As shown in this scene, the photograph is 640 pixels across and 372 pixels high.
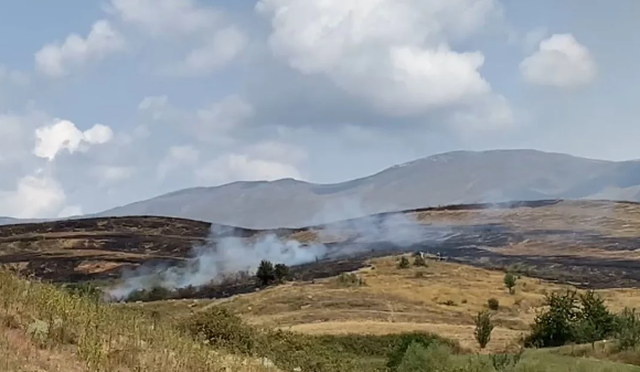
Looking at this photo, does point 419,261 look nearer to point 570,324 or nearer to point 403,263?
point 403,263

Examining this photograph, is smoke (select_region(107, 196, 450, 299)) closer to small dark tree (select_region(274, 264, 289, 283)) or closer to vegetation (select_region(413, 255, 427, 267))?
small dark tree (select_region(274, 264, 289, 283))

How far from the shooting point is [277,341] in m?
17.6

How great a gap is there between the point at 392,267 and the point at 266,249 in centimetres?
3656

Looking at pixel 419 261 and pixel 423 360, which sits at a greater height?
pixel 419 261

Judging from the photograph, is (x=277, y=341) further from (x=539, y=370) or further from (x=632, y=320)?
(x=632, y=320)

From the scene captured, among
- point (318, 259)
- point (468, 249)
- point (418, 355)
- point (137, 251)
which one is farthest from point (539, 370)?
point (468, 249)

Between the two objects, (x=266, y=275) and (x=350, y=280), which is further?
(x=266, y=275)

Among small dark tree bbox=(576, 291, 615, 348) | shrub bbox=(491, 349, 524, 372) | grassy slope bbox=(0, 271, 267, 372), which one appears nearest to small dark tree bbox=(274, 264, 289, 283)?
small dark tree bbox=(576, 291, 615, 348)

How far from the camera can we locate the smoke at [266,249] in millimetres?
79500

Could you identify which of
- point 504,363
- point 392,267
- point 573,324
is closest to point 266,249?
point 392,267

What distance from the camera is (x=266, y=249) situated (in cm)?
10581

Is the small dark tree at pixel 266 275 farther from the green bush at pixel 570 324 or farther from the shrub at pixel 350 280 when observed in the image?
the green bush at pixel 570 324

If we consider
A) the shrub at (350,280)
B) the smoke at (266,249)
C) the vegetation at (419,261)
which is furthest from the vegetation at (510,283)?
the smoke at (266,249)

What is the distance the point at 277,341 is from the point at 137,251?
88189 mm
